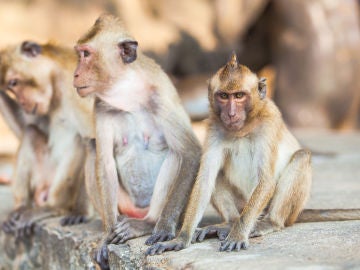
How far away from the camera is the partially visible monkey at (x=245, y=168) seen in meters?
4.64

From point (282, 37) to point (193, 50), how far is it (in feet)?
5.91

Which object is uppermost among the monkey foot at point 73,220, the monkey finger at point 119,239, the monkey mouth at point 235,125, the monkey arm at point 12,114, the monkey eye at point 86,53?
the monkey eye at point 86,53

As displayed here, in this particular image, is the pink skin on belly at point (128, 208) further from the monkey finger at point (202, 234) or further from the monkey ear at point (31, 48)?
the monkey ear at point (31, 48)

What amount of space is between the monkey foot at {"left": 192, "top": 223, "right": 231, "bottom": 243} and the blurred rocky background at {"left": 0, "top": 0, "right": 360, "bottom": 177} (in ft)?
34.1

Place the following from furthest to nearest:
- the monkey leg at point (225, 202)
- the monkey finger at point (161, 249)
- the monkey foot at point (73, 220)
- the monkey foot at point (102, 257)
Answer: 1. the monkey foot at point (73, 220)
2. the monkey foot at point (102, 257)
3. the monkey leg at point (225, 202)
4. the monkey finger at point (161, 249)

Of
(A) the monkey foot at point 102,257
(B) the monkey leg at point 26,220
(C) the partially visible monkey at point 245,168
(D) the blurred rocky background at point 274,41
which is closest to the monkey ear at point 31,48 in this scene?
(B) the monkey leg at point 26,220

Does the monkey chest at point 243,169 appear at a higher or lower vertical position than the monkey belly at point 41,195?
higher

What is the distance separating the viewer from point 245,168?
493 cm

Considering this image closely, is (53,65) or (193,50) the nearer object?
(53,65)

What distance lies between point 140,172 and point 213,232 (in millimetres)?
981

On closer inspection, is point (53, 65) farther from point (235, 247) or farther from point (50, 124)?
point (235, 247)

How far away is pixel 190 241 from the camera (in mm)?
4637

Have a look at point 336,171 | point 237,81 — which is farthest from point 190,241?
point 336,171

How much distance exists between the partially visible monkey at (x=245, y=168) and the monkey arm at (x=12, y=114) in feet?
8.47
